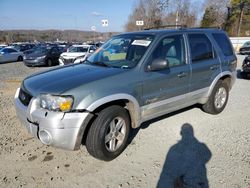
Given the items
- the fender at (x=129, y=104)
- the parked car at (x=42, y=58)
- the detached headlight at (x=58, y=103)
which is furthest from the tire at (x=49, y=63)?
the detached headlight at (x=58, y=103)

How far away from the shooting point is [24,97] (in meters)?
3.29

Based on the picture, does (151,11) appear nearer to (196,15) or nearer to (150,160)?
(196,15)

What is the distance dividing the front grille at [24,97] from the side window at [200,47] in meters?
2.95

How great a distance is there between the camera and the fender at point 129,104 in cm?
292

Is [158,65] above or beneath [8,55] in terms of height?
above

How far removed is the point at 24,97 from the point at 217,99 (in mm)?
4065

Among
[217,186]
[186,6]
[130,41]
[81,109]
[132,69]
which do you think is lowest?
[217,186]

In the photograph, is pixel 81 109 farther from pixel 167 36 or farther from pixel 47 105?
pixel 167 36

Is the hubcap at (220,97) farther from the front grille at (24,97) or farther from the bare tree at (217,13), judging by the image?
the bare tree at (217,13)

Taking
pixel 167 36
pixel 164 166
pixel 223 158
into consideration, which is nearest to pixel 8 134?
pixel 164 166

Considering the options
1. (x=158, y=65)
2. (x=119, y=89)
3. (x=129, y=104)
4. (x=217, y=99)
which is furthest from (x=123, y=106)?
(x=217, y=99)

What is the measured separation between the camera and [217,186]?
2.74 m

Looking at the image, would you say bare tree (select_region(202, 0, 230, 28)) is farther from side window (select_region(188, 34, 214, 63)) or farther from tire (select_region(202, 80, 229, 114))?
side window (select_region(188, 34, 214, 63))

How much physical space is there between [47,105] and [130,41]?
1.96 metres
